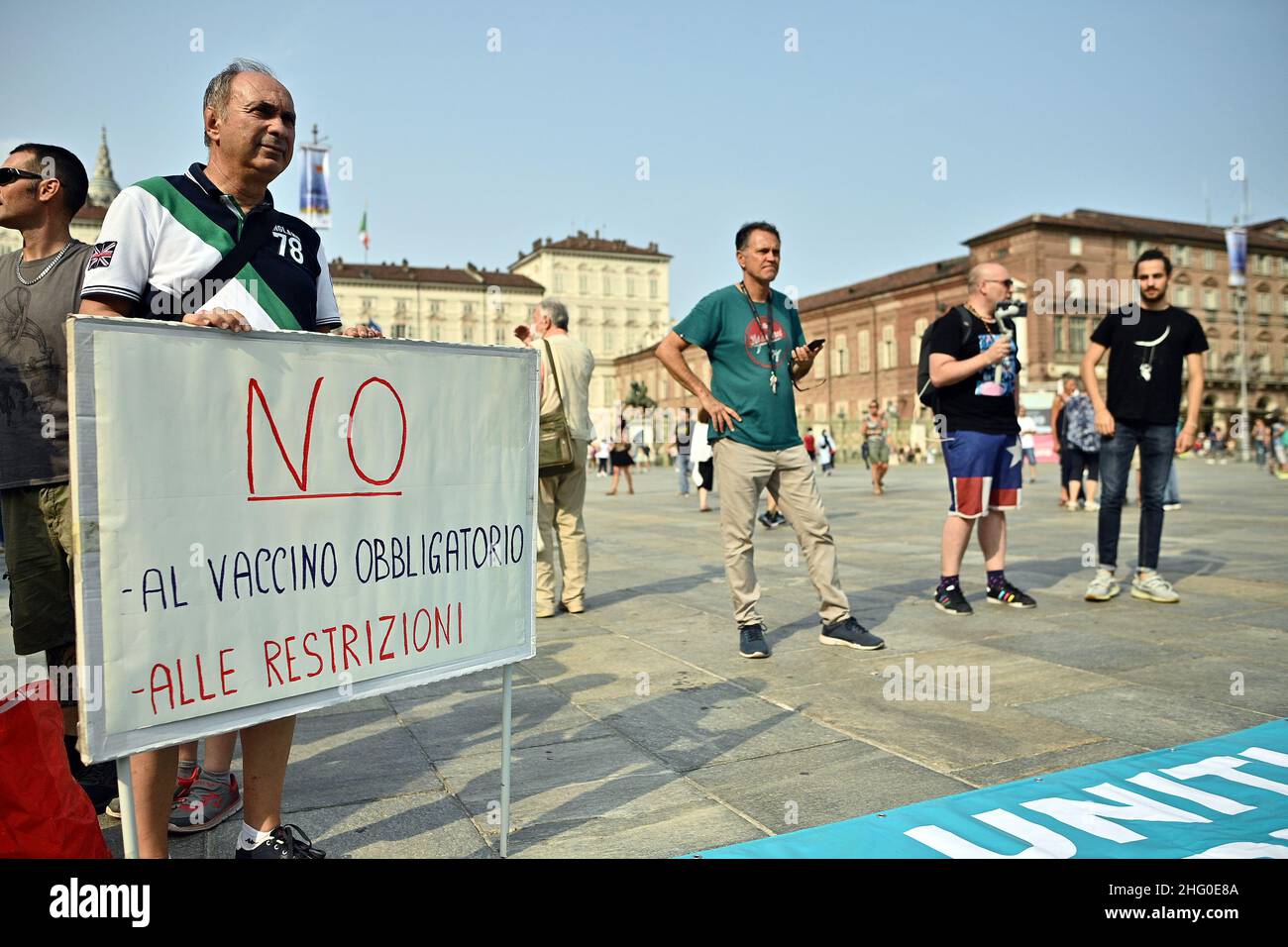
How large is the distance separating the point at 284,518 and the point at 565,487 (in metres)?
3.95

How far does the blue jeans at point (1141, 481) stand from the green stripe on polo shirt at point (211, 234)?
5131 millimetres

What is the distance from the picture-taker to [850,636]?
16.2ft

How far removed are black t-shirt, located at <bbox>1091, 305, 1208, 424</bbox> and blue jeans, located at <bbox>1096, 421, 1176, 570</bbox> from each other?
0.09 metres

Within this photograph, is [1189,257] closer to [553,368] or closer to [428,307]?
[428,307]

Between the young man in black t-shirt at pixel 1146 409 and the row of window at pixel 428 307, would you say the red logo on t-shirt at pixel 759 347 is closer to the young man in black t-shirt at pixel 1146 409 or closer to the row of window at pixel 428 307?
the young man in black t-shirt at pixel 1146 409

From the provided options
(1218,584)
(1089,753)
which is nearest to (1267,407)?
(1218,584)

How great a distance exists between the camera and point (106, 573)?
1.92m

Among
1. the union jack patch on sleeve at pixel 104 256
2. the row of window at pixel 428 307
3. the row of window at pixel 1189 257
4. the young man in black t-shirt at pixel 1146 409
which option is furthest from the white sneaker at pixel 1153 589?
the row of window at pixel 428 307

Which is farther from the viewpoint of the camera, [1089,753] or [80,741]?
[1089,753]

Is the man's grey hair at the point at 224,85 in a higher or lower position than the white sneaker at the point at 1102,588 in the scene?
higher

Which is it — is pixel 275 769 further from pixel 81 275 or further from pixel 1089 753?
pixel 1089 753

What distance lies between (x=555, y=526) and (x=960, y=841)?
4.20 meters

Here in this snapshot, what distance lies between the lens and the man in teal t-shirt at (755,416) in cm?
500
